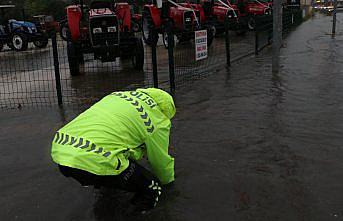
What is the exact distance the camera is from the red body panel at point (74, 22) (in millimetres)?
10766

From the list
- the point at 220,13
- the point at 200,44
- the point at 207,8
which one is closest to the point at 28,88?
the point at 200,44

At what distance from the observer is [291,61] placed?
35.7 ft

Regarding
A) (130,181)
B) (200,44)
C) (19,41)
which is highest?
(19,41)

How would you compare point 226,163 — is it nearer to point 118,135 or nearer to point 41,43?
point 118,135

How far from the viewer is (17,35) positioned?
18.5m

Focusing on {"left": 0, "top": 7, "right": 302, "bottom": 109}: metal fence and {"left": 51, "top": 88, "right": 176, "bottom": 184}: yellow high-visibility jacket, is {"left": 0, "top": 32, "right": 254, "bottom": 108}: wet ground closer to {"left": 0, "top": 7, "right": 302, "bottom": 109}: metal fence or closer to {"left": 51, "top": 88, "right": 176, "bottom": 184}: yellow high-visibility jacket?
{"left": 0, "top": 7, "right": 302, "bottom": 109}: metal fence

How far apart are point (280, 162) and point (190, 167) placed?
0.90 meters

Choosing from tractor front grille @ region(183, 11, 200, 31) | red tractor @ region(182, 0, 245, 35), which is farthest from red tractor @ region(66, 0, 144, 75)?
red tractor @ region(182, 0, 245, 35)

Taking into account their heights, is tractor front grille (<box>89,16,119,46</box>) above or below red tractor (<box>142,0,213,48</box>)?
below

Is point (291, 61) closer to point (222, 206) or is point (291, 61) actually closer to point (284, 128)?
point (284, 128)

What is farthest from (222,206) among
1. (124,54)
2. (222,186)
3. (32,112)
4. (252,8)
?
(252,8)

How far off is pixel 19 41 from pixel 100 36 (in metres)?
9.80

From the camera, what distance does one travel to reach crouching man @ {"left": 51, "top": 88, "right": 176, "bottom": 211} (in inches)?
113

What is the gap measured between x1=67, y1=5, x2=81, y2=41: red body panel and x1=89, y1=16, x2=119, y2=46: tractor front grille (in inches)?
31.9
